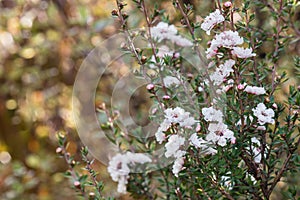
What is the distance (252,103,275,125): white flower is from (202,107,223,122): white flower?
0.07m

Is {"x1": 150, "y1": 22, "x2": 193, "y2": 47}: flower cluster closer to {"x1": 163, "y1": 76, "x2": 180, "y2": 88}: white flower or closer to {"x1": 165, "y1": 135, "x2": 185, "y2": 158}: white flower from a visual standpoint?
{"x1": 163, "y1": 76, "x2": 180, "y2": 88}: white flower

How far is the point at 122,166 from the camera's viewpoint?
1210mm

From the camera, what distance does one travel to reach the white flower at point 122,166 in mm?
1198

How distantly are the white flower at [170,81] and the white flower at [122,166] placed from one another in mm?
226

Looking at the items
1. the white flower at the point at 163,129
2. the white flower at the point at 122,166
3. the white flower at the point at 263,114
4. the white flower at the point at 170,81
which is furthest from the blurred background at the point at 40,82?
the white flower at the point at 263,114

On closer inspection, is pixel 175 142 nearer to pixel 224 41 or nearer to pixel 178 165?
pixel 178 165

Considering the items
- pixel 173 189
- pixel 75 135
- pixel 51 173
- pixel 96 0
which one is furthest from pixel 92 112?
pixel 173 189

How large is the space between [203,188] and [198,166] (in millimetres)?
49

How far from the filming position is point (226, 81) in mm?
944

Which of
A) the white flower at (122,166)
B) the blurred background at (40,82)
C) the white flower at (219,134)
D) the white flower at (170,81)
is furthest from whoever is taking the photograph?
the blurred background at (40,82)

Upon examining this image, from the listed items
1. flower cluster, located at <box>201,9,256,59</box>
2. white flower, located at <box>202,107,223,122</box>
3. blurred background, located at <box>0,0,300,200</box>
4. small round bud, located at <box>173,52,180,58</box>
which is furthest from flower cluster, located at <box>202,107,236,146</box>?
blurred background, located at <box>0,0,300,200</box>

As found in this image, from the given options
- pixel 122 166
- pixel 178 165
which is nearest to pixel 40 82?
pixel 122 166

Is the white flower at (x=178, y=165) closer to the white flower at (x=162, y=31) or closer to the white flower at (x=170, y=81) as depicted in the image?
the white flower at (x=170, y=81)

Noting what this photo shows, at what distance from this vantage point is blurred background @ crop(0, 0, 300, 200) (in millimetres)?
2535
